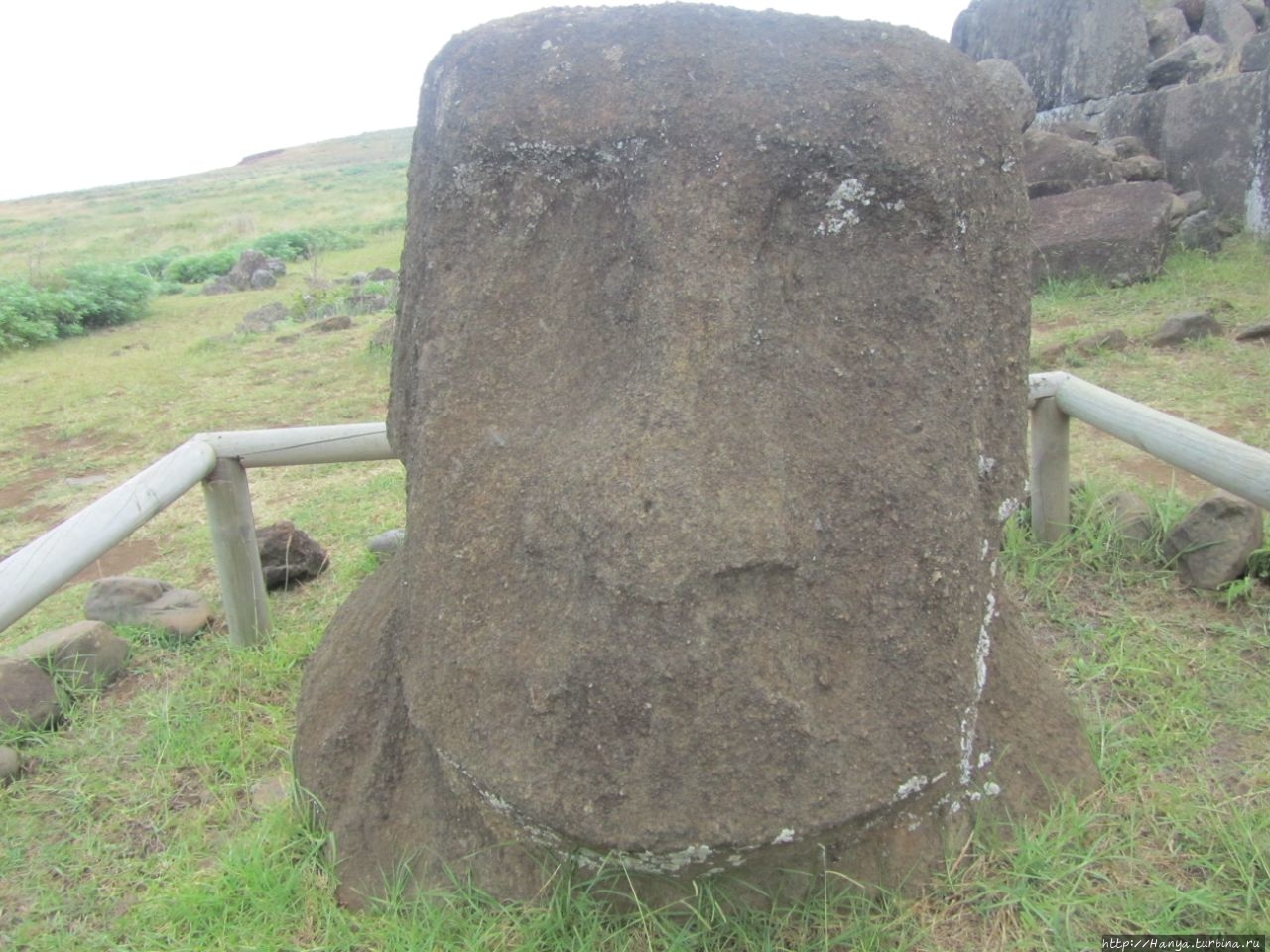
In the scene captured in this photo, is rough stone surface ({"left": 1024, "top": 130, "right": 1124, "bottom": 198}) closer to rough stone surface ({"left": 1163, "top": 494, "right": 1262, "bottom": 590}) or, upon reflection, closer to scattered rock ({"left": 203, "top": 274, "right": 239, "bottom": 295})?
rough stone surface ({"left": 1163, "top": 494, "right": 1262, "bottom": 590})

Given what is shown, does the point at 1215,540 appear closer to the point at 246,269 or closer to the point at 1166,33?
the point at 1166,33

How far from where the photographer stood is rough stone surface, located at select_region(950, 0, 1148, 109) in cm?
853

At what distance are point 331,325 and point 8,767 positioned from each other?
22.4 ft

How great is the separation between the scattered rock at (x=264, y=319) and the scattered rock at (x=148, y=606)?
20.6ft

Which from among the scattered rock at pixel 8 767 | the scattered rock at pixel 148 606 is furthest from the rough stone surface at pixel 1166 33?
the scattered rock at pixel 8 767

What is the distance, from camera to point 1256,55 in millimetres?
7164

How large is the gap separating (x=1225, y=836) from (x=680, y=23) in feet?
5.24

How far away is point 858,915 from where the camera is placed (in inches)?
63.4

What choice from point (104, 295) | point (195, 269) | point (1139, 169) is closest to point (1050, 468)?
point (1139, 169)

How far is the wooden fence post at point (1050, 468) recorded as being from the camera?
2969mm

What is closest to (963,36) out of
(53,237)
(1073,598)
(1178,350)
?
(1178,350)

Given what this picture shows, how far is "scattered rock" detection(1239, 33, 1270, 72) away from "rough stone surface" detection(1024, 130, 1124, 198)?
1.16m

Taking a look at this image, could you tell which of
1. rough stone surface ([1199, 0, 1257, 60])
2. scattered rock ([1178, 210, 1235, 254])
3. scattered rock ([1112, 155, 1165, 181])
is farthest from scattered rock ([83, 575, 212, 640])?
rough stone surface ([1199, 0, 1257, 60])

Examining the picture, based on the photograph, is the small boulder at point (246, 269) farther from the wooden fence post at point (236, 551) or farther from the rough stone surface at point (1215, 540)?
the rough stone surface at point (1215, 540)
